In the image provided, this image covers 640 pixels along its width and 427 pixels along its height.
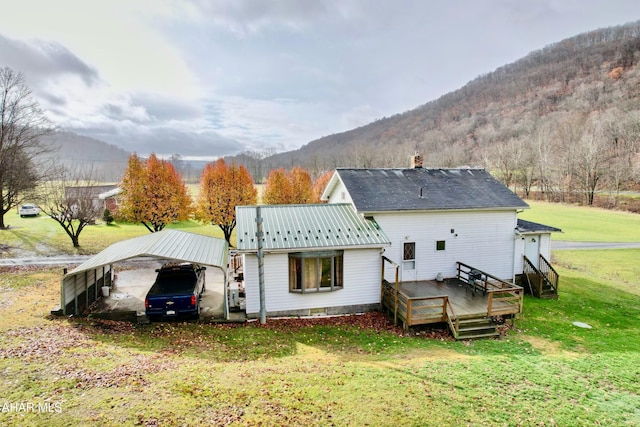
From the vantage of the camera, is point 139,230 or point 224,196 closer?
point 224,196

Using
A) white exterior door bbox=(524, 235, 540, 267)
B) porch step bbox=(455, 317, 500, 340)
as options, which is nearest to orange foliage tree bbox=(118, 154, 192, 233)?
porch step bbox=(455, 317, 500, 340)

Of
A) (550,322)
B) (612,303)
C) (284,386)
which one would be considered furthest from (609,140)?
(284,386)

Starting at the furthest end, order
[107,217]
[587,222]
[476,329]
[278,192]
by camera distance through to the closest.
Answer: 1. [587,222]
2. [107,217]
3. [278,192]
4. [476,329]

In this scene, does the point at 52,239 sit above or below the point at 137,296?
above

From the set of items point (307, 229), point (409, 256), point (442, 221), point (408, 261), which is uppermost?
point (442, 221)

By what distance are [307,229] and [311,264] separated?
5.22 feet

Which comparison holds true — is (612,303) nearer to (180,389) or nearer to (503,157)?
(180,389)

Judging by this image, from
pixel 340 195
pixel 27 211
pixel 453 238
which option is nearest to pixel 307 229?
pixel 340 195

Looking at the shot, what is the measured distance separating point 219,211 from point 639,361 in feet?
93.5

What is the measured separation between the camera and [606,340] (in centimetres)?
1205

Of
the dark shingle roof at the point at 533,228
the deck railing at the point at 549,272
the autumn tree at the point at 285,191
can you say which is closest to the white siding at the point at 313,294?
the dark shingle roof at the point at 533,228

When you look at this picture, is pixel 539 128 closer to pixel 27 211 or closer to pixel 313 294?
pixel 313 294

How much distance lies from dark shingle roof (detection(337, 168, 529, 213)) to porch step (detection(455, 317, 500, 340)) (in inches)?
214

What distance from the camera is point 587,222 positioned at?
43.7m
